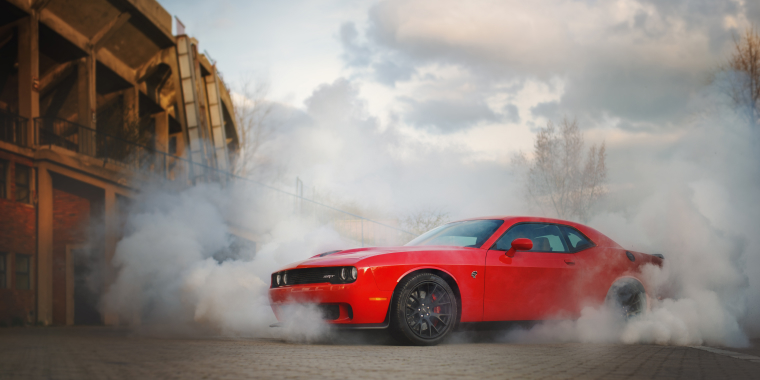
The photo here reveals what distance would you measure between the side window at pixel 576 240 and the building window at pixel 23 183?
1169 cm

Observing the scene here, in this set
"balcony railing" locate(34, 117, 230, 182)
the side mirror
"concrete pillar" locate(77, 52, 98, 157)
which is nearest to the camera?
the side mirror

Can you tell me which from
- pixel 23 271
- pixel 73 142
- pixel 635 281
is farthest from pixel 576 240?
pixel 73 142

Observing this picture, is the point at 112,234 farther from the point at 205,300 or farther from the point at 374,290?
the point at 374,290

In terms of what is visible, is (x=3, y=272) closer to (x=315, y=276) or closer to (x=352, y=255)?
(x=315, y=276)

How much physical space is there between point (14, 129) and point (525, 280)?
1259cm

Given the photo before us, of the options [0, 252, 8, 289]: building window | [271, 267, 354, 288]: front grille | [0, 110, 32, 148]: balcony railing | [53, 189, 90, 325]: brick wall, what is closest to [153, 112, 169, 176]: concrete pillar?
[53, 189, 90, 325]: brick wall

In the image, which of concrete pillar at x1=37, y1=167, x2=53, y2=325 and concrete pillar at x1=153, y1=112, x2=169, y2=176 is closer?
concrete pillar at x1=37, y1=167, x2=53, y2=325

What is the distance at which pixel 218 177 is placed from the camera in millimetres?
19906

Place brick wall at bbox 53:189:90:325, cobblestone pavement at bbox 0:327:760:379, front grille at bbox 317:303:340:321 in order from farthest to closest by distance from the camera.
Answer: brick wall at bbox 53:189:90:325 → front grille at bbox 317:303:340:321 → cobblestone pavement at bbox 0:327:760:379

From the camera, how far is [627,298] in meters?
6.90

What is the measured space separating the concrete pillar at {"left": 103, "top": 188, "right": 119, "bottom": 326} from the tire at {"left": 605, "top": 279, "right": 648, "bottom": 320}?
1152 cm

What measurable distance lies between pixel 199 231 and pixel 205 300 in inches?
140

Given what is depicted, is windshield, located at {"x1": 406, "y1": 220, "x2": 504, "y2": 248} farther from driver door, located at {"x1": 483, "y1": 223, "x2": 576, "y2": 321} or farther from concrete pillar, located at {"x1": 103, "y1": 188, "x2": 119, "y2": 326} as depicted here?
concrete pillar, located at {"x1": 103, "y1": 188, "x2": 119, "y2": 326}

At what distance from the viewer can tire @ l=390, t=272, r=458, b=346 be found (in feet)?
18.4
